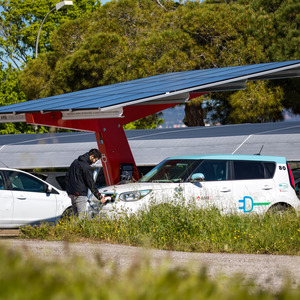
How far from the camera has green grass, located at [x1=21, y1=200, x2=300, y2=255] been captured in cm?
889

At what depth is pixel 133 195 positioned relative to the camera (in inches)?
447

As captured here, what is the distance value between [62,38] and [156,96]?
939 inches

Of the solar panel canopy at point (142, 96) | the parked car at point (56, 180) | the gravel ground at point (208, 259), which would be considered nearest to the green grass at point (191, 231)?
the gravel ground at point (208, 259)

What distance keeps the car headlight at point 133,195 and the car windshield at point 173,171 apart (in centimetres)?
70

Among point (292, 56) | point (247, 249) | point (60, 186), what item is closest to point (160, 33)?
point (292, 56)

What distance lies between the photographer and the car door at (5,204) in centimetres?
1266

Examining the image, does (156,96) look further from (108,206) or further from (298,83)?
(298,83)

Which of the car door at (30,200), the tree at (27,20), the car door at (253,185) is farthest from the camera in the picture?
the tree at (27,20)

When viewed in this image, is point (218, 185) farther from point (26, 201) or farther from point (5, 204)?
point (5, 204)

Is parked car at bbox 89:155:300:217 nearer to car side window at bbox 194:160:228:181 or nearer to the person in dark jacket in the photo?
car side window at bbox 194:160:228:181

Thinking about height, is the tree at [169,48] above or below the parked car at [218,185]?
above

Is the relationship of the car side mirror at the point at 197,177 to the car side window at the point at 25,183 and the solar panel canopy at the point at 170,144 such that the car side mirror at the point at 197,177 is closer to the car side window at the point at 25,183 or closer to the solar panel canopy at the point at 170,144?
the car side window at the point at 25,183

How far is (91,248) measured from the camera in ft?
28.1

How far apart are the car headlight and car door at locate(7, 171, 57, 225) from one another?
107 inches
